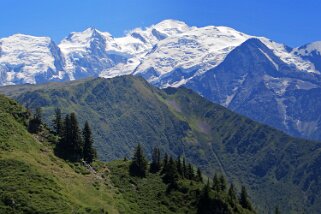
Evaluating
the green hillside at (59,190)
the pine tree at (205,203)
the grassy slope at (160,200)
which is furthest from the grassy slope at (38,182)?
the pine tree at (205,203)

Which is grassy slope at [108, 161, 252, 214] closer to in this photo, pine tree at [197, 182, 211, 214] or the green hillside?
the green hillside

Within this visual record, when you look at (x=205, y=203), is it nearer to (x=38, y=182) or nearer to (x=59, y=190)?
(x=59, y=190)

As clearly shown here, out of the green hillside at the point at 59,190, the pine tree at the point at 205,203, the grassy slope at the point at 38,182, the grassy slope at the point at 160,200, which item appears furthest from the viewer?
the grassy slope at the point at 160,200

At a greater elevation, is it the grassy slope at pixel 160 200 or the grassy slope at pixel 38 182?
the grassy slope at pixel 38 182

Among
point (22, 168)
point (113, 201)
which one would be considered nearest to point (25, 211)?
point (22, 168)

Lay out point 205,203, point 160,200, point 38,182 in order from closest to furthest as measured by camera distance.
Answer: point 38,182 < point 205,203 < point 160,200

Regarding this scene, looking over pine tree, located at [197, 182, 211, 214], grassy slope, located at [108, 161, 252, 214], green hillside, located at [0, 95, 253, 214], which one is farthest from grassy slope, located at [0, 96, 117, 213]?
pine tree, located at [197, 182, 211, 214]

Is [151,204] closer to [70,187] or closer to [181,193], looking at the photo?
[181,193]

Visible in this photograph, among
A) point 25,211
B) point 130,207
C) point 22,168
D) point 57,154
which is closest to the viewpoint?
point 25,211

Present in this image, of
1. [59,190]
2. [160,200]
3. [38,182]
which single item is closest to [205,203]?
[160,200]

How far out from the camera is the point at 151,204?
192 meters

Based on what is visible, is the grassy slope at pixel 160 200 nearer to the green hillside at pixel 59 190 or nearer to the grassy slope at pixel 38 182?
the green hillside at pixel 59 190

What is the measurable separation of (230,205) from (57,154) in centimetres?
6362

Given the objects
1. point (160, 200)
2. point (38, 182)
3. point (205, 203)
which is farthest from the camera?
point (160, 200)
